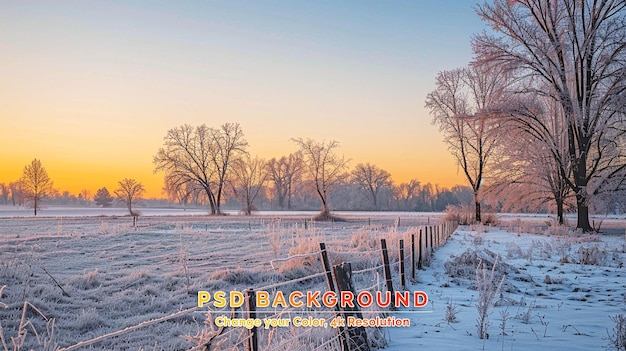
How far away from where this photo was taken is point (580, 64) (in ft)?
74.1

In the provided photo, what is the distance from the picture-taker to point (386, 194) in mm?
108875

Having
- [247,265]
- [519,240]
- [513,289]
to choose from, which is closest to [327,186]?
[519,240]

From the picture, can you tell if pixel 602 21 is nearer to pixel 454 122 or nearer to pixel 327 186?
pixel 454 122

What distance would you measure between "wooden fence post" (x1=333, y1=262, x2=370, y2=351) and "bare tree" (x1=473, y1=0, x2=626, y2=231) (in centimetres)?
2064

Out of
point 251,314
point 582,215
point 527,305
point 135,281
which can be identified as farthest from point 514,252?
point 251,314

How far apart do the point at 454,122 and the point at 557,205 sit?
995 centimetres

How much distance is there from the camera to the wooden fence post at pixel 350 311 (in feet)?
16.8

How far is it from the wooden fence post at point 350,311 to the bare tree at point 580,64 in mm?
20637

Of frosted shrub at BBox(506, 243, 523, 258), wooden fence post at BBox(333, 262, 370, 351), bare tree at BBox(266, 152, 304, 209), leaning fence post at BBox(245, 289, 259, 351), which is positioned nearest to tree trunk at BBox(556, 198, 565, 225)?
frosted shrub at BBox(506, 243, 523, 258)

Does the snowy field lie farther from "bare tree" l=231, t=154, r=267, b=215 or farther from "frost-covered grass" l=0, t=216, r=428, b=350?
"bare tree" l=231, t=154, r=267, b=215

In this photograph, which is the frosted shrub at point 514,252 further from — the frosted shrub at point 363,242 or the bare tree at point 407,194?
the bare tree at point 407,194

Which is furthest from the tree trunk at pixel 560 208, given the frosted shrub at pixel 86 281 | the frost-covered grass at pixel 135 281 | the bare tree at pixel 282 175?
the bare tree at pixel 282 175

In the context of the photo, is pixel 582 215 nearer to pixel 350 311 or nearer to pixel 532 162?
pixel 532 162

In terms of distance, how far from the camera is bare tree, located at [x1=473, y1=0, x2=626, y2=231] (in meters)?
21.9
